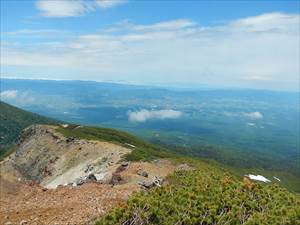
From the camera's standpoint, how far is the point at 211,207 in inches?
1160

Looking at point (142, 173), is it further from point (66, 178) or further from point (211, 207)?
point (211, 207)

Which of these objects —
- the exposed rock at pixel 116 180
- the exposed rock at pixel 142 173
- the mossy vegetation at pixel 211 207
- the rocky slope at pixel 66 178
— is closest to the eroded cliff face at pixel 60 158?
the rocky slope at pixel 66 178

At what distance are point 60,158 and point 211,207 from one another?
68.1 meters

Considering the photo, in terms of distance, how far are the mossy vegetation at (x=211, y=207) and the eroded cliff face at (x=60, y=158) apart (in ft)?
77.8

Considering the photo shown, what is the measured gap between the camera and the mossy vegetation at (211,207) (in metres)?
27.8

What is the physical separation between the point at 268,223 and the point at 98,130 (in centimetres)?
11631

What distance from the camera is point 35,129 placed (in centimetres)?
12606

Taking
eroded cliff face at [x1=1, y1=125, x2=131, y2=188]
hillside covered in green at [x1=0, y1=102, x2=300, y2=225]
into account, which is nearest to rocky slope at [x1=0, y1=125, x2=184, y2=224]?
eroded cliff face at [x1=1, y1=125, x2=131, y2=188]

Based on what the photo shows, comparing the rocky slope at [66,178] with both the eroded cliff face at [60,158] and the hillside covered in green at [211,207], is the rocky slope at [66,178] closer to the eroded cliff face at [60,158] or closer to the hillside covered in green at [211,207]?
the eroded cliff face at [60,158]

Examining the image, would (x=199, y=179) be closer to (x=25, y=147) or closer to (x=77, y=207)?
(x=77, y=207)

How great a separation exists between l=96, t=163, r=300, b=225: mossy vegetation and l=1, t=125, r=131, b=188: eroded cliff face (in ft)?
77.8

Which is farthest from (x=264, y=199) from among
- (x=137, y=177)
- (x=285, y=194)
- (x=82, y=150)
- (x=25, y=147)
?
(x=25, y=147)

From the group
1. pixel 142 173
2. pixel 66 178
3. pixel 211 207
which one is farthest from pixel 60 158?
pixel 211 207

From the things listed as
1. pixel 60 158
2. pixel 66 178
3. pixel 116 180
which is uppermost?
pixel 116 180
